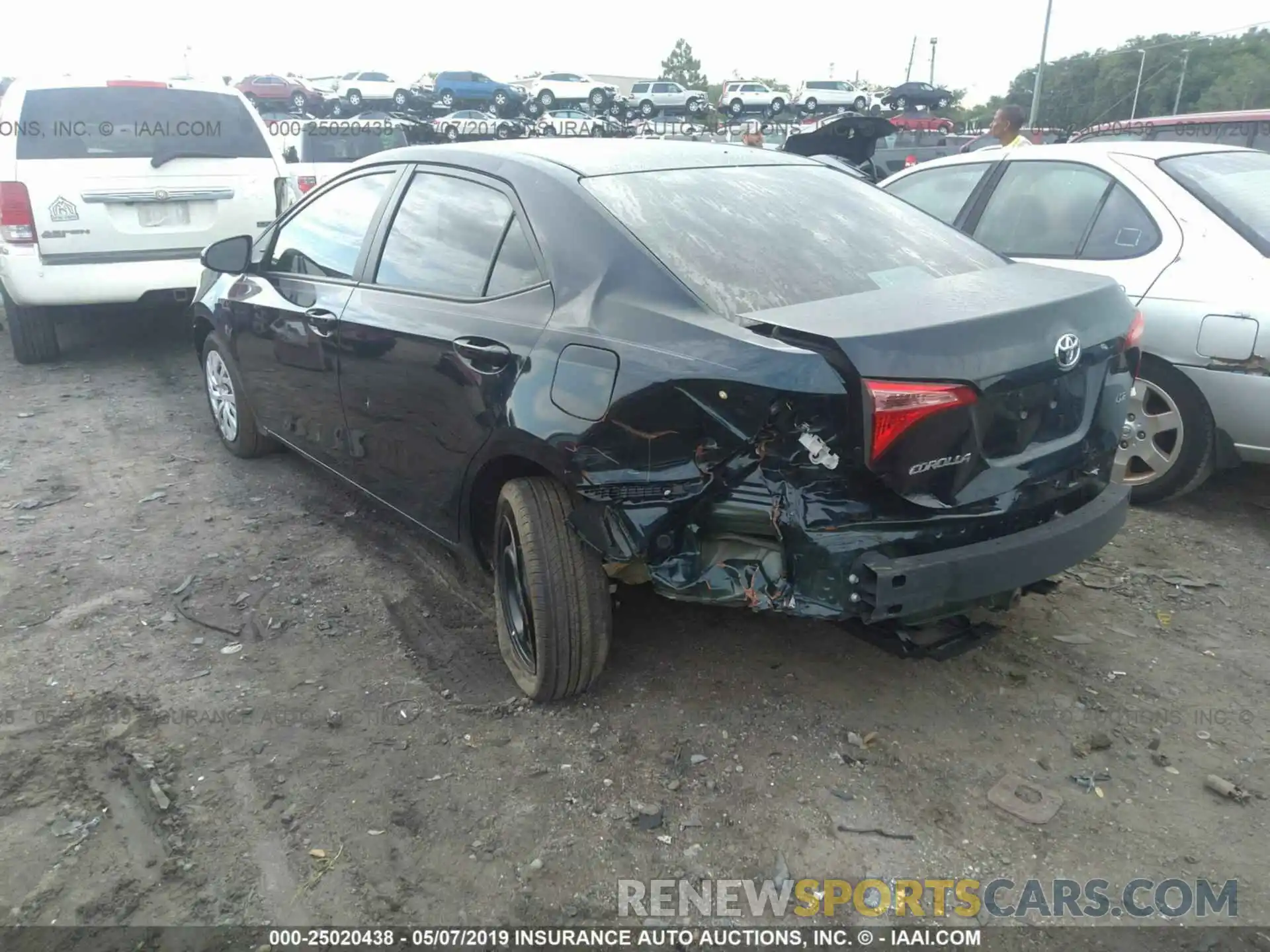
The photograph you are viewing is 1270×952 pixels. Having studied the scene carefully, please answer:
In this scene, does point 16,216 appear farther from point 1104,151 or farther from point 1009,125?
point 1009,125

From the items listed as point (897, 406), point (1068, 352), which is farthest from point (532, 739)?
point (1068, 352)

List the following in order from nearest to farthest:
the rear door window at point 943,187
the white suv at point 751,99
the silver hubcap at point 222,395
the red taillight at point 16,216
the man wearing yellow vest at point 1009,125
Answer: the silver hubcap at point 222,395 → the rear door window at point 943,187 → the red taillight at point 16,216 → the man wearing yellow vest at point 1009,125 → the white suv at point 751,99

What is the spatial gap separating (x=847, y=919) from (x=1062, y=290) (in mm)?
1881

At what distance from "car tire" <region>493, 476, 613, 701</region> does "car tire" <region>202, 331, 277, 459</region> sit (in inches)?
100

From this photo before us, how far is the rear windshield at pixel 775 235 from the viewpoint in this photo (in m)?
2.81

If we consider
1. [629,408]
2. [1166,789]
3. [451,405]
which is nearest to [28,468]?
[451,405]

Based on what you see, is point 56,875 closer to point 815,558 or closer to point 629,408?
point 629,408

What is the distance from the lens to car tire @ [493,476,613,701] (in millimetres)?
2869

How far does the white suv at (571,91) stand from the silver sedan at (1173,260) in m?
33.6

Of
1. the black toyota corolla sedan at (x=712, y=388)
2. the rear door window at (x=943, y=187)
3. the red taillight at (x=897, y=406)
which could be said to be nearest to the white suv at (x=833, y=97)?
the rear door window at (x=943, y=187)

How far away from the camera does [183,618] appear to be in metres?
3.70

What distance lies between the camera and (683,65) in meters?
75.7

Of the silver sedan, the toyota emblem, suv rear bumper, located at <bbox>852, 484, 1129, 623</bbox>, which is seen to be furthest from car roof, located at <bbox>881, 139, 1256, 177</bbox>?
suv rear bumper, located at <bbox>852, 484, 1129, 623</bbox>

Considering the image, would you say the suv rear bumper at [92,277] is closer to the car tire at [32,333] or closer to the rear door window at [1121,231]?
the car tire at [32,333]
